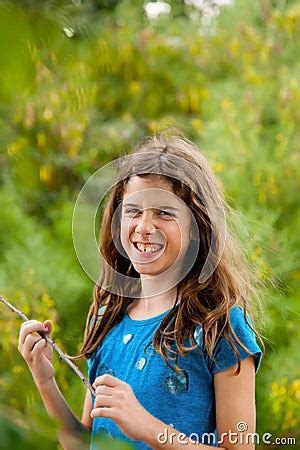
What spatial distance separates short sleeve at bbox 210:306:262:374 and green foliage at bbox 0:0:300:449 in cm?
37

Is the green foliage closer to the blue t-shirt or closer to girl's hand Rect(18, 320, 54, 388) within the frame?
the blue t-shirt

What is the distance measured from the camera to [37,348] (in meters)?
1.11

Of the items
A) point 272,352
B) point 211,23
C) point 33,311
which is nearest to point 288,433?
point 272,352

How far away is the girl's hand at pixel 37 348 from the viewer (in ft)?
3.58

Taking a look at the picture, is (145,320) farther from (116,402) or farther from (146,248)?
(116,402)

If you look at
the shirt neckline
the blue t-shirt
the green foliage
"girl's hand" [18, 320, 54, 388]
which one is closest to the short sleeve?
the blue t-shirt

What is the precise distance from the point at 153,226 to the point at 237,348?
0.20 m

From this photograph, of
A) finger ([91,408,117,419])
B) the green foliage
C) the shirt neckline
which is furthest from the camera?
the green foliage

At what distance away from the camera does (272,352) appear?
2.45 metres

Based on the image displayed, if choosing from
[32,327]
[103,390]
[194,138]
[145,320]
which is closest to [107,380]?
[103,390]

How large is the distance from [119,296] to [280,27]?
2.44 meters

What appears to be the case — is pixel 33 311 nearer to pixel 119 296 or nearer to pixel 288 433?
pixel 288 433

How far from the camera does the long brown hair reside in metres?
1.16

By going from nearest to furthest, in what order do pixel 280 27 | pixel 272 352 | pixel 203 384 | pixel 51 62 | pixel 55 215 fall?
pixel 51 62 < pixel 203 384 < pixel 272 352 < pixel 55 215 < pixel 280 27
